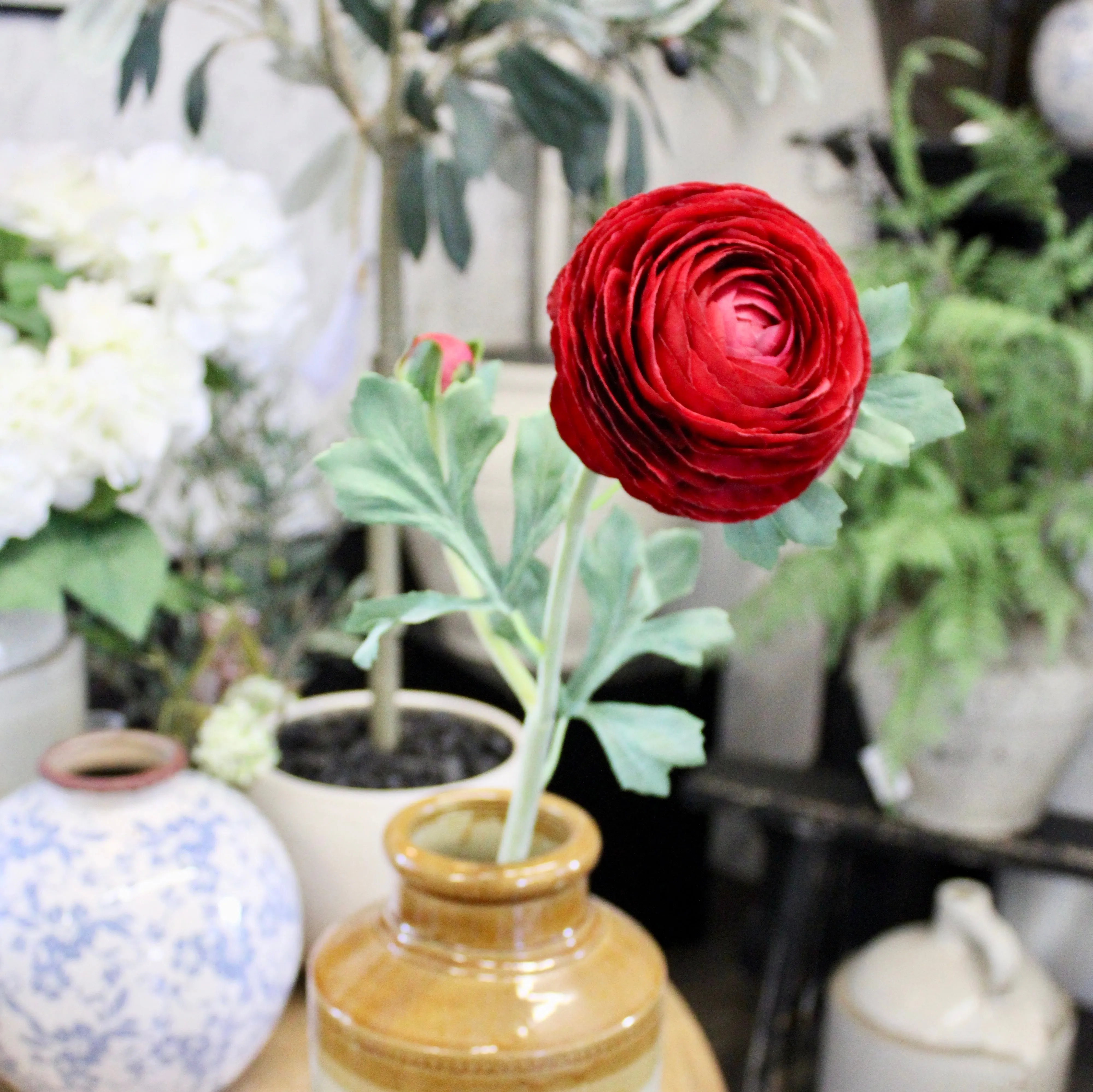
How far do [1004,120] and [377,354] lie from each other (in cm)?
93

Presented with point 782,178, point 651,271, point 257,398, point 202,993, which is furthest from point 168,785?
point 782,178

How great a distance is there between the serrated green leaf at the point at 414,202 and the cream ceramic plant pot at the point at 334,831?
372mm

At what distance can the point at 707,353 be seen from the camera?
30cm

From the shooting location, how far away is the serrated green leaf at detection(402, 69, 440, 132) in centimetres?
74

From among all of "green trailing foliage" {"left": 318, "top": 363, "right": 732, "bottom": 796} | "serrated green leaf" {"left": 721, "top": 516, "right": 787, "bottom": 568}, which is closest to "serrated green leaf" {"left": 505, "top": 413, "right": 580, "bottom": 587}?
"green trailing foliage" {"left": 318, "top": 363, "right": 732, "bottom": 796}

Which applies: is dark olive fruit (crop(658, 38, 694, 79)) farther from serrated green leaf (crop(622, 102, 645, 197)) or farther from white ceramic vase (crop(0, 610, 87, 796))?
white ceramic vase (crop(0, 610, 87, 796))

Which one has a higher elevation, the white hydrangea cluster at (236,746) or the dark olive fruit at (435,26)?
the dark olive fruit at (435,26)

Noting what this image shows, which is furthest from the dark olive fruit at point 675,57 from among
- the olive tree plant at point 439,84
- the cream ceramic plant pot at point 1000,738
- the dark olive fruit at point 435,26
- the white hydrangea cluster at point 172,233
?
the cream ceramic plant pot at point 1000,738

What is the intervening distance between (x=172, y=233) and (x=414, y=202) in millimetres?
167

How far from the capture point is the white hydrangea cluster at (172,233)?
0.68 metres

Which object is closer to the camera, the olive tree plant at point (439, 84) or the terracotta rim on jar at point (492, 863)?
the terracotta rim on jar at point (492, 863)

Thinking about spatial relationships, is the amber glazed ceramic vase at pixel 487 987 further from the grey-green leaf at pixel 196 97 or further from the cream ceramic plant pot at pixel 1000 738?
the cream ceramic plant pot at pixel 1000 738

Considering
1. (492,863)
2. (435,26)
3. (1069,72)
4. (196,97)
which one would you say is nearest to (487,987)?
(492,863)

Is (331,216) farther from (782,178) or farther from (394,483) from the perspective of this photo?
(782,178)
